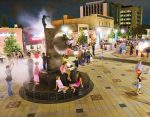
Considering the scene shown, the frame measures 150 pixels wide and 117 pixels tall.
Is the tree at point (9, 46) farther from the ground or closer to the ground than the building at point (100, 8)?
closer to the ground

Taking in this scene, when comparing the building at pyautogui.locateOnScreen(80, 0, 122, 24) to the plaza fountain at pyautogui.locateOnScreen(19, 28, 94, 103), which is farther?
A: the building at pyautogui.locateOnScreen(80, 0, 122, 24)

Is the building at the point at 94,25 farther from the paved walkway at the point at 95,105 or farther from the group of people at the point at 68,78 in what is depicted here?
the paved walkway at the point at 95,105

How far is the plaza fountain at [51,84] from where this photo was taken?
872cm

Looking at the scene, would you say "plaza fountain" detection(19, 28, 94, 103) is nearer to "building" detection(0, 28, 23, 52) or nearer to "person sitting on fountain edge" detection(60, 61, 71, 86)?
"person sitting on fountain edge" detection(60, 61, 71, 86)

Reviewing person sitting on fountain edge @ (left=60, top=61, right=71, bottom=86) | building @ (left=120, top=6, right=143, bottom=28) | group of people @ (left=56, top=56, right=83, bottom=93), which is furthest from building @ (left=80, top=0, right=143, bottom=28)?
person sitting on fountain edge @ (left=60, top=61, right=71, bottom=86)

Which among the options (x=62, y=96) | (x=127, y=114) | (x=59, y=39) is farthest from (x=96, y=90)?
(x=59, y=39)

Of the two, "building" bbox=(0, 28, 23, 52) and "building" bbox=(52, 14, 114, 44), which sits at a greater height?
"building" bbox=(52, 14, 114, 44)

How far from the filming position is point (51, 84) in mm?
9852

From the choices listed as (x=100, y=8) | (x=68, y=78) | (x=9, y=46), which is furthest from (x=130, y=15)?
(x=68, y=78)

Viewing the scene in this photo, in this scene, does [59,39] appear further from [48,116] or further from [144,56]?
[144,56]

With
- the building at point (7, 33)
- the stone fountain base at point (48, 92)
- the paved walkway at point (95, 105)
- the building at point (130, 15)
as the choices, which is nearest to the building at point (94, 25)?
the building at point (7, 33)

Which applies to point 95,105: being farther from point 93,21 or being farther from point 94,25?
point 93,21

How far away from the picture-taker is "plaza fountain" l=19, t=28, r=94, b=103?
8719mm

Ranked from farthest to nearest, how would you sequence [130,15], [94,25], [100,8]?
[130,15] < [100,8] < [94,25]
